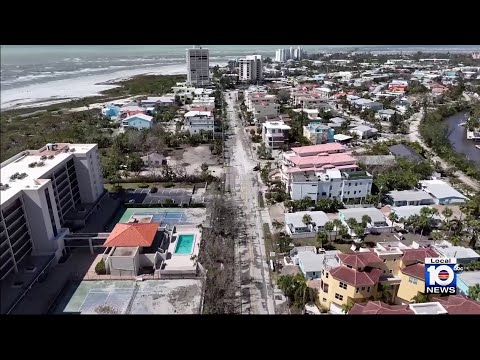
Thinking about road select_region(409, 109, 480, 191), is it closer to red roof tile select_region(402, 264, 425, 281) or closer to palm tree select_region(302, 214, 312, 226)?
palm tree select_region(302, 214, 312, 226)

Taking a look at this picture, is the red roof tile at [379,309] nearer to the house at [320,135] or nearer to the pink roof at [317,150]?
the pink roof at [317,150]

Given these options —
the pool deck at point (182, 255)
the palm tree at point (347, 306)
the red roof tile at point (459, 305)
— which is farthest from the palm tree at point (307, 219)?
the red roof tile at point (459, 305)

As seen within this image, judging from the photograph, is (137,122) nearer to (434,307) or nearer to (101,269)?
(101,269)

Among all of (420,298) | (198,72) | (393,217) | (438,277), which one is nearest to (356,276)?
(420,298)

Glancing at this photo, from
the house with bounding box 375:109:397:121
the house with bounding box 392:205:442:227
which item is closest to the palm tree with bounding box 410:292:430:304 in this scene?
the house with bounding box 392:205:442:227

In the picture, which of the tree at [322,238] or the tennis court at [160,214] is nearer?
the tree at [322,238]
